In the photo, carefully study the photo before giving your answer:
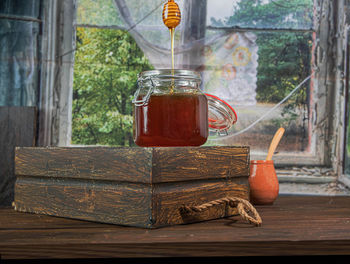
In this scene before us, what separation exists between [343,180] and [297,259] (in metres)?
1.09

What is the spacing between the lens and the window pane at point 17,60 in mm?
1756

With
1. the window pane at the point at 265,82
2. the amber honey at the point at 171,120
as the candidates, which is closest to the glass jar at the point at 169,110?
the amber honey at the point at 171,120

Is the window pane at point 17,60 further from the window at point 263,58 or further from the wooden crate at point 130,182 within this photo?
the wooden crate at point 130,182

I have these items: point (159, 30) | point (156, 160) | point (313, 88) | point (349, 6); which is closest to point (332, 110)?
point (313, 88)

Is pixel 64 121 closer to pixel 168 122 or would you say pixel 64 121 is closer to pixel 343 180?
pixel 168 122

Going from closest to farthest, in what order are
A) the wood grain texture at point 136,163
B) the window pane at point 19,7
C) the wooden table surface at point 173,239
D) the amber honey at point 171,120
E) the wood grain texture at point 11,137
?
1. the wooden table surface at point 173,239
2. the wood grain texture at point 136,163
3. the amber honey at point 171,120
4. the wood grain texture at point 11,137
5. the window pane at point 19,7

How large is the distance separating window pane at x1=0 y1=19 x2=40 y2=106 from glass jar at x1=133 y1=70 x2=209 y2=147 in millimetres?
1063

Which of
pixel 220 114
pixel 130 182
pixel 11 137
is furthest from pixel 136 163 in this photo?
pixel 11 137

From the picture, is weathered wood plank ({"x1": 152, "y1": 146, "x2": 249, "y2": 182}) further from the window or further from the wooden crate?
the window

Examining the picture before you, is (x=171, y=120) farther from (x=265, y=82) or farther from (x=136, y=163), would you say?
(x=265, y=82)

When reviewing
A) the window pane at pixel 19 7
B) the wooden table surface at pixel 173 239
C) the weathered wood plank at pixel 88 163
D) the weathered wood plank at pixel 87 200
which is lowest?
the wooden table surface at pixel 173 239

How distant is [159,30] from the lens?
71.1 inches

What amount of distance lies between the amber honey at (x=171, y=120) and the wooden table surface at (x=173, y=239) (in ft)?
0.59

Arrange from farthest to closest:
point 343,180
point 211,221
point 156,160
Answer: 1. point 343,180
2. point 211,221
3. point 156,160
